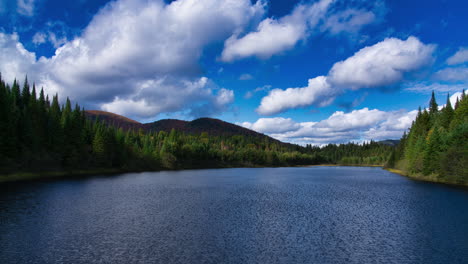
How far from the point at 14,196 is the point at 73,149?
61.8 m

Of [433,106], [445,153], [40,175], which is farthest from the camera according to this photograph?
[433,106]

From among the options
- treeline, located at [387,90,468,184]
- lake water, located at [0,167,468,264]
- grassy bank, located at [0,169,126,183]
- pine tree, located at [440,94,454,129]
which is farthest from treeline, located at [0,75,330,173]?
pine tree, located at [440,94,454,129]

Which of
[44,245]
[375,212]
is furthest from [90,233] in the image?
[375,212]

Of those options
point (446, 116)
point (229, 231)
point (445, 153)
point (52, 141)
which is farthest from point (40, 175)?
point (446, 116)

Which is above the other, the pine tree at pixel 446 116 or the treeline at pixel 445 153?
the pine tree at pixel 446 116

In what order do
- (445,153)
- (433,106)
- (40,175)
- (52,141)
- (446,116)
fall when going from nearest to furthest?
(445,153)
(40,175)
(52,141)
(446,116)
(433,106)

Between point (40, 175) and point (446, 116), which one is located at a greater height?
point (446, 116)

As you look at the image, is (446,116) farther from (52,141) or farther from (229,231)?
(52,141)

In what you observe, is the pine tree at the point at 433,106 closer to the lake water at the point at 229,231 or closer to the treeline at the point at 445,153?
the treeline at the point at 445,153

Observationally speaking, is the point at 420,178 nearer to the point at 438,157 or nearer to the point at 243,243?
the point at 438,157

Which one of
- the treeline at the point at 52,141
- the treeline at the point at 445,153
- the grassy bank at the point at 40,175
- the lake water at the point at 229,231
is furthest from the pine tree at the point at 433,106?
the grassy bank at the point at 40,175

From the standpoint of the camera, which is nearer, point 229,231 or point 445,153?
point 229,231

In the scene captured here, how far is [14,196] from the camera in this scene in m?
50.0

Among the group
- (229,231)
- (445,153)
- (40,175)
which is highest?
(445,153)
